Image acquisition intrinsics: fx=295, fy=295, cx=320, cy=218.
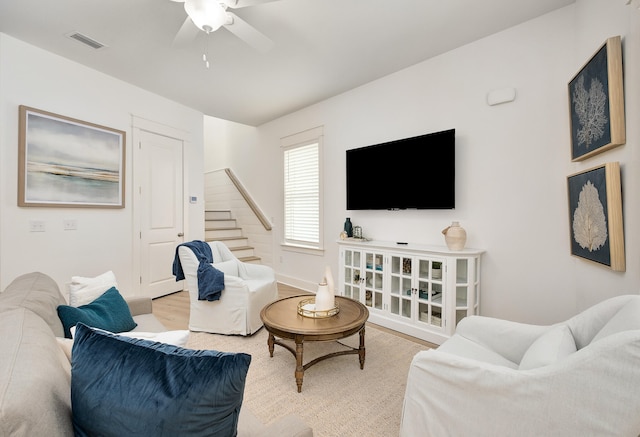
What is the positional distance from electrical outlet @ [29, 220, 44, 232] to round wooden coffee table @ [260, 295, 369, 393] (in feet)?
8.37

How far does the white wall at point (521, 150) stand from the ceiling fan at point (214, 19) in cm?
190

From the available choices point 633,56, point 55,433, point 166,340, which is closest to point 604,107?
point 633,56

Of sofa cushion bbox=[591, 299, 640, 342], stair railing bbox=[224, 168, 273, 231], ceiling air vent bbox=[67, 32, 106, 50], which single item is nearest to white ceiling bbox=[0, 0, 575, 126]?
ceiling air vent bbox=[67, 32, 106, 50]

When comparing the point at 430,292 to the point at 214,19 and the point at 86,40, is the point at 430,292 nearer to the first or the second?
the point at 214,19

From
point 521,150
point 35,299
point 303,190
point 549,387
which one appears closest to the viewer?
point 549,387

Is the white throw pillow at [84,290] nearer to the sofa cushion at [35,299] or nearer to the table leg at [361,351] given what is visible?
the sofa cushion at [35,299]

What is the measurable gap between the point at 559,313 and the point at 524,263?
1.51 feet

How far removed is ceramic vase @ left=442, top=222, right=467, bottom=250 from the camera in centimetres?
277

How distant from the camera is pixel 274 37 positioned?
277cm

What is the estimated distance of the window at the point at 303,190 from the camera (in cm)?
443

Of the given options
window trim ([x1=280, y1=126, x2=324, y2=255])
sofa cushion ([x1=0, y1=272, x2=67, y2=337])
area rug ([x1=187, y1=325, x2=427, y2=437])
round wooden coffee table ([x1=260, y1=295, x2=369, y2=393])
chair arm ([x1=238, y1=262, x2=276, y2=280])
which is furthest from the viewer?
window trim ([x1=280, y1=126, x2=324, y2=255])

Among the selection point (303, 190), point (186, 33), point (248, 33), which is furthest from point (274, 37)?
point (303, 190)

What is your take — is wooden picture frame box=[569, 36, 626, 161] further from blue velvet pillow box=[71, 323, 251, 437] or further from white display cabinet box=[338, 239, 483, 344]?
blue velvet pillow box=[71, 323, 251, 437]

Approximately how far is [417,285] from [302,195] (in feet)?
7.88
